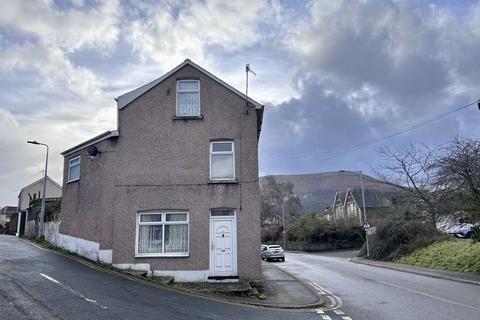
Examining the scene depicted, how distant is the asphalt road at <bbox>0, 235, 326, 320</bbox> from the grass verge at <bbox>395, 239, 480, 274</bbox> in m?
15.4

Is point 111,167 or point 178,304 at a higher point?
point 111,167

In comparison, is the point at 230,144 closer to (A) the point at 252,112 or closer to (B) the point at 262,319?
(A) the point at 252,112

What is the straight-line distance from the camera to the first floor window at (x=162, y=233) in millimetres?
16531

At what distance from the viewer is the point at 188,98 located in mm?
17922

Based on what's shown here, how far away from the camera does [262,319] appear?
10.6m

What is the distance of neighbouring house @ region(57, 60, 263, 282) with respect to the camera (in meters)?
16.3

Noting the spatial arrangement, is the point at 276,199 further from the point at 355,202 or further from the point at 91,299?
the point at 91,299

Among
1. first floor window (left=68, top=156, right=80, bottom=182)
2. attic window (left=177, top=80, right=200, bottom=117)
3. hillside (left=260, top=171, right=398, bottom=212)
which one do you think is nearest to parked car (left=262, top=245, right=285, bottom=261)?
first floor window (left=68, top=156, right=80, bottom=182)

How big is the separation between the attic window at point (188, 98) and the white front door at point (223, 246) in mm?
4460

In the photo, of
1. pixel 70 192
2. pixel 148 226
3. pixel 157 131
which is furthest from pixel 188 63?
pixel 70 192

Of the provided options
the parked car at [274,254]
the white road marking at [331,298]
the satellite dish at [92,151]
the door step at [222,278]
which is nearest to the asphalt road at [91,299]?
the white road marking at [331,298]

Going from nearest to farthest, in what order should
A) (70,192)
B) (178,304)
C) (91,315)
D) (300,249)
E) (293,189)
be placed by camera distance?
(91,315) → (178,304) → (70,192) → (300,249) → (293,189)

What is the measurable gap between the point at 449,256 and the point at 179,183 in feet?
60.4

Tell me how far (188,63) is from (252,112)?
341cm
